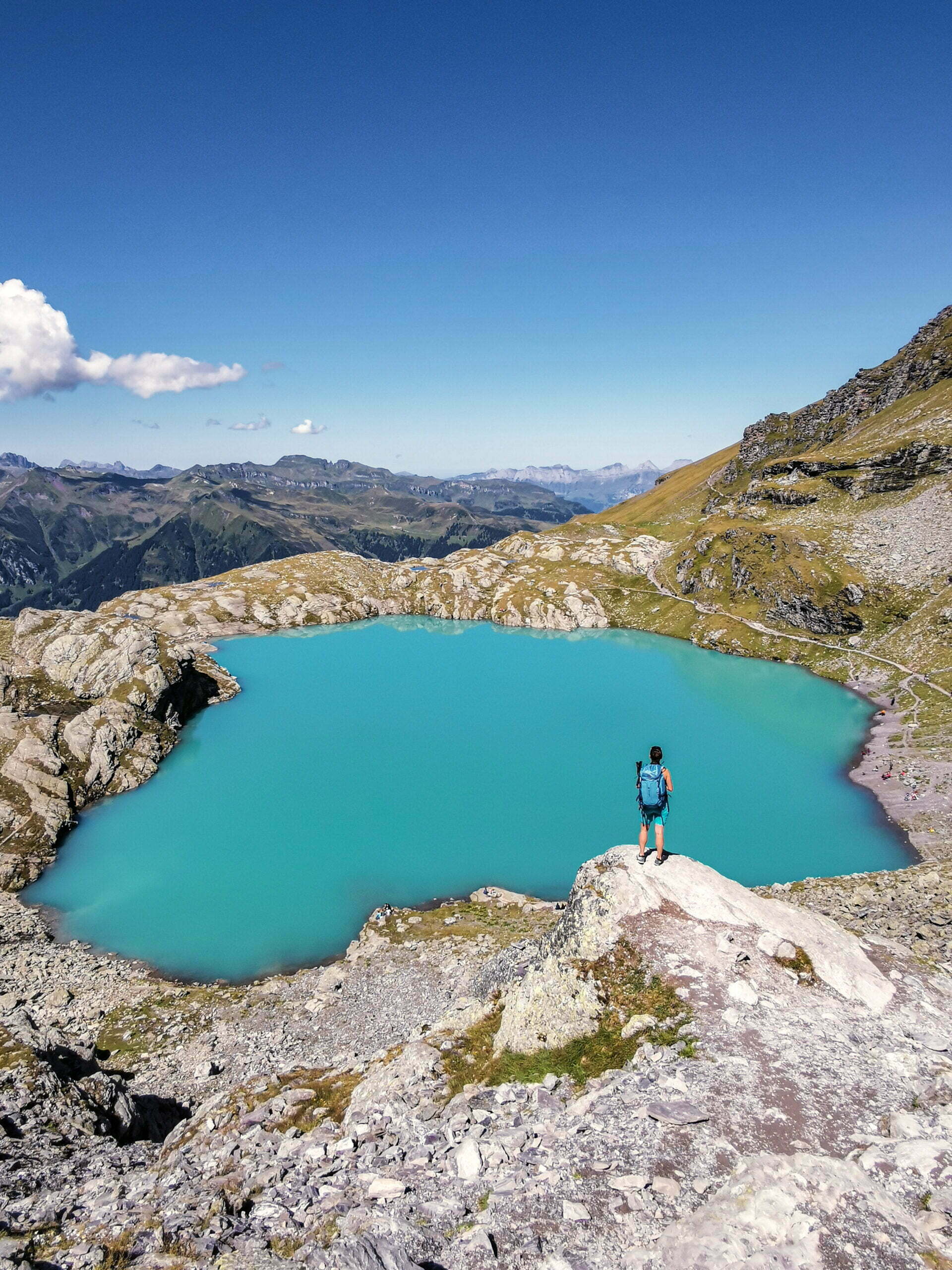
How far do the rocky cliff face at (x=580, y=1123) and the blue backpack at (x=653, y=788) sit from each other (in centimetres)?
337

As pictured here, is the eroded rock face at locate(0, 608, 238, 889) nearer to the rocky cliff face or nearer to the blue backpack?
the rocky cliff face

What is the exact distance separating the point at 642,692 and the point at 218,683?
80.6m

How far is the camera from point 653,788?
23.3 metres

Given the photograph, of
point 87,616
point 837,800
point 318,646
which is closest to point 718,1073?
point 837,800

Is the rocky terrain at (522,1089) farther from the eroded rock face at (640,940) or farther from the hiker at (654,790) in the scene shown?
the hiker at (654,790)

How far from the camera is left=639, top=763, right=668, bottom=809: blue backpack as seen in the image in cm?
2328

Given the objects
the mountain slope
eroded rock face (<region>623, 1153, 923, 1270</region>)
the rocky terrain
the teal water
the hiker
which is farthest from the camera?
the mountain slope

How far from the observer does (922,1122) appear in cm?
1470

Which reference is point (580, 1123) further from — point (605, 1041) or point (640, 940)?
point (640, 940)

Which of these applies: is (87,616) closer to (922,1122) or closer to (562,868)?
(562,868)

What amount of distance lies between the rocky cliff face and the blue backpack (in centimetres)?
337

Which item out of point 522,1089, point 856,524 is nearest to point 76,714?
point 522,1089

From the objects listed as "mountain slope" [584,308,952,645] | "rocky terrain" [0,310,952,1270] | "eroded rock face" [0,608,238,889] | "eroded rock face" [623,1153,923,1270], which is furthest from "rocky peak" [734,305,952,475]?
"eroded rock face" [623,1153,923,1270]

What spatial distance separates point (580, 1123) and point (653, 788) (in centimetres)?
1118
